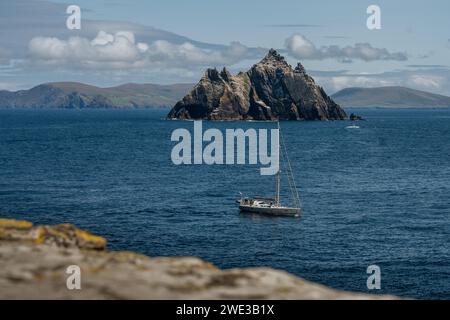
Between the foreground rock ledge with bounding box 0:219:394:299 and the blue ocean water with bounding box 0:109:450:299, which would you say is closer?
the foreground rock ledge with bounding box 0:219:394:299

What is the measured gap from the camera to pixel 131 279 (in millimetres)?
13914

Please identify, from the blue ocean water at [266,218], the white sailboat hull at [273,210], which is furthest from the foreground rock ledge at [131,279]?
the white sailboat hull at [273,210]

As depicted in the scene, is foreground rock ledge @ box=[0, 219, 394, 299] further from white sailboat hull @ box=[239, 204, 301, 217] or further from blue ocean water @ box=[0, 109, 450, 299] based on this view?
white sailboat hull @ box=[239, 204, 301, 217]

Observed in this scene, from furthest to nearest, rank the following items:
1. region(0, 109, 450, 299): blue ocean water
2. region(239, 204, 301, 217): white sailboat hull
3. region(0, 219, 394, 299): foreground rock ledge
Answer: region(239, 204, 301, 217): white sailboat hull < region(0, 109, 450, 299): blue ocean water < region(0, 219, 394, 299): foreground rock ledge

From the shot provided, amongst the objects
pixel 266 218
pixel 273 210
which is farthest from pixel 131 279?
pixel 273 210

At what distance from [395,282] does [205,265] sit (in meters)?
52.4

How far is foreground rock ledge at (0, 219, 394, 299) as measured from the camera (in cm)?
1338

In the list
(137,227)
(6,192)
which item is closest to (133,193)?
(6,192)

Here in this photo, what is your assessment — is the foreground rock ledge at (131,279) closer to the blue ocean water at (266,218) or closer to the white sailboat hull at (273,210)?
the blue ocean water at (266,218)

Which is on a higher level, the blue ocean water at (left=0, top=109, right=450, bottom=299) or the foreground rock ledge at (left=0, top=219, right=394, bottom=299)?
the foreground rock ledge at (left=0, top=219, right=394, bottom=299)

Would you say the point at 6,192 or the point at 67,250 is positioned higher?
the point at 67,250

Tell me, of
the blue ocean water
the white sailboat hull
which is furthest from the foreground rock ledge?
the white sailboat hull
